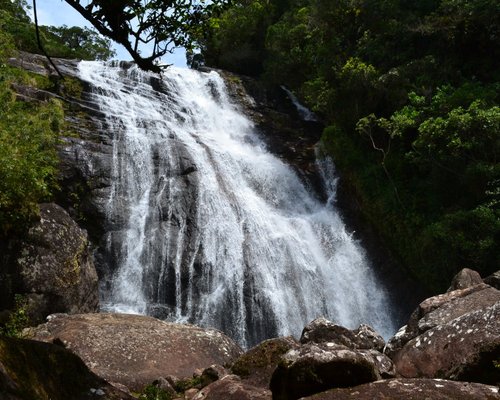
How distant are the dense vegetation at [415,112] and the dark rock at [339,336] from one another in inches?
319

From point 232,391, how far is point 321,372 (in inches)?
60.9

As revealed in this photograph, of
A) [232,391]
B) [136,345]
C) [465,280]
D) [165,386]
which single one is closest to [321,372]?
[232,391]

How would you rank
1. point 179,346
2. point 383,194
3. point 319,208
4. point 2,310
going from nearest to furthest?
point 179,346
point 2,310
point 383,194
point 319,208

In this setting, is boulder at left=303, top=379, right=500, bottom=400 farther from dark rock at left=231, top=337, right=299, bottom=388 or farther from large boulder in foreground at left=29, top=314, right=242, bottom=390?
large boulder in foreground at left=29, top=314, right=242, bottom=390

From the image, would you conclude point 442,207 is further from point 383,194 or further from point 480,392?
point 480,392

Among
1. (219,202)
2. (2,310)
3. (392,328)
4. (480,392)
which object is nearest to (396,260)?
(392,328)

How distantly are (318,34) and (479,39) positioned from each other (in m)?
8.16

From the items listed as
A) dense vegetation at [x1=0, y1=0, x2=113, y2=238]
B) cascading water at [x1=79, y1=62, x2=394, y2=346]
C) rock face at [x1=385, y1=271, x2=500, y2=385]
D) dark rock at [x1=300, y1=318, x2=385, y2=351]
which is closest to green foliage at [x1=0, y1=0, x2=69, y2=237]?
dense vegetation at [x1=0, y1=0, x2=113, y2=238]

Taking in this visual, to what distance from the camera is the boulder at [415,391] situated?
15.3 feet

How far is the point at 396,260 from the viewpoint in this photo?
1959 centimetres

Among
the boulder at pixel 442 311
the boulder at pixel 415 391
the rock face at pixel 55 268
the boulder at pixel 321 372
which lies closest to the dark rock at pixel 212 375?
the boulder at pixel 321 372

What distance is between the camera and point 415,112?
63.8ft

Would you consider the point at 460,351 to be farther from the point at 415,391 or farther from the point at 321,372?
the point at 321,372

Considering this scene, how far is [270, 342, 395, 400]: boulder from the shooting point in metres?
5.48
